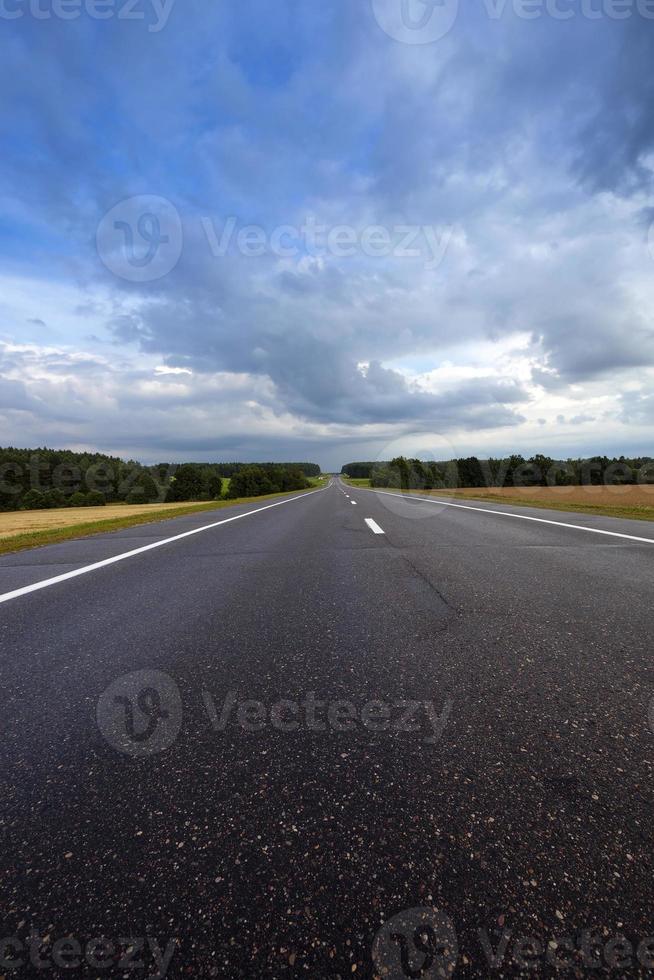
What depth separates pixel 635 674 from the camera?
8.03 feet

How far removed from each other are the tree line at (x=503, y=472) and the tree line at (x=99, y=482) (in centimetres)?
2411

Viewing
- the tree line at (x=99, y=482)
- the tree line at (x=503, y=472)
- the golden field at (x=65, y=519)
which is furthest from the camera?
the tree line at (x=99, y=482)

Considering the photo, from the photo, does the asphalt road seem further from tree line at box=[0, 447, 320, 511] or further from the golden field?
tree line at box=[0, 447, 320, 511]

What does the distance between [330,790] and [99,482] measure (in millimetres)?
79101

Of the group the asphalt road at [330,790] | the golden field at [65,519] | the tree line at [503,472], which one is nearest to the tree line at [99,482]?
the tree line at [503,472]

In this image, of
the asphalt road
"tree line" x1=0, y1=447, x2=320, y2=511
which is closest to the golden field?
the asphalt road

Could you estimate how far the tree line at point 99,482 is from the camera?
6206cm

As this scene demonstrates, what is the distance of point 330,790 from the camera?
1595 millimetres

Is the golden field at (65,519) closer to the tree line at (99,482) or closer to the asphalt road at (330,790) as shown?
the asphalt road at (330,790)

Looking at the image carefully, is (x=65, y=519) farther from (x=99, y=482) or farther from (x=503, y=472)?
(x=503, y=472)

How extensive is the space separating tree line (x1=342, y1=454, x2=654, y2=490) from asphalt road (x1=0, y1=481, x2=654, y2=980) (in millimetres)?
51604

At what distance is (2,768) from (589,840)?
2219 mm

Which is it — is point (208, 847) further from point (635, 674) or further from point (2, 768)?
point (635, 674)

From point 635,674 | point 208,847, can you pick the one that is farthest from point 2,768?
point 635,674
